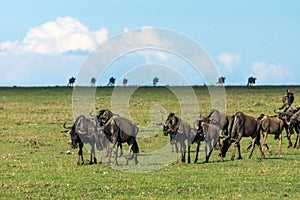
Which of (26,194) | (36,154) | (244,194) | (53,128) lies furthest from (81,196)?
(53,128)

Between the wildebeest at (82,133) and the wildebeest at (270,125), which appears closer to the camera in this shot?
the wildebeest at (82,133)

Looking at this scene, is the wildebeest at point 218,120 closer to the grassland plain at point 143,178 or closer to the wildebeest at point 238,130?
the wildebeest at point 238,130

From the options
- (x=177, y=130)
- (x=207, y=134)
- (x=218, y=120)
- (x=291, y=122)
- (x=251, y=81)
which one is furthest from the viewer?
(x=251, y=81)

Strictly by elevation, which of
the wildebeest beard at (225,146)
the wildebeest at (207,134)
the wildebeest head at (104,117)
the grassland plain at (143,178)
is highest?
the wildebeest head at (104,117)

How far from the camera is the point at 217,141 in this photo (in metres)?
19.8

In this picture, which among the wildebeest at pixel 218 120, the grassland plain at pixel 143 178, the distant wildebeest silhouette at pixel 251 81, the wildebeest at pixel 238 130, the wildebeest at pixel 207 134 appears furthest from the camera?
the distant wildebeest silhouette at pixel 251 81

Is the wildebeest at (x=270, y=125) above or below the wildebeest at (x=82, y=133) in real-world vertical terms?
above

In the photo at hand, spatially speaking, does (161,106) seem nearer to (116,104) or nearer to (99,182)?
(116,104)

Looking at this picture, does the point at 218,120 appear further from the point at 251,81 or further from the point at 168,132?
the point at 251,81

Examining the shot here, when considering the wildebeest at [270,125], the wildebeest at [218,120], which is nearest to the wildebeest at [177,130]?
the wildebeest at [218,120]

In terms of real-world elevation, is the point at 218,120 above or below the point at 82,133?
above

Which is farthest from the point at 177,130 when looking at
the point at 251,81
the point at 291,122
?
the point at 251,81

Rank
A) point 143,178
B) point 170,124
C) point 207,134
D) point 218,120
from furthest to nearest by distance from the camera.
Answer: point 218,120, point 207,134, point 170,124, point 143,178

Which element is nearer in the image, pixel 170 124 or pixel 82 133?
pixel 170 124
